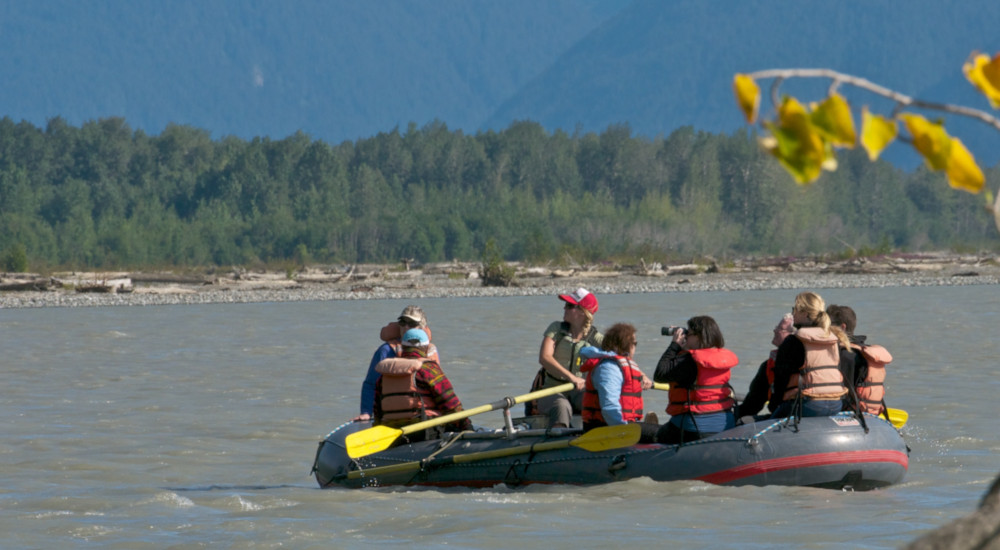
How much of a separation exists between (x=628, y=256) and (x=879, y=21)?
467 ft

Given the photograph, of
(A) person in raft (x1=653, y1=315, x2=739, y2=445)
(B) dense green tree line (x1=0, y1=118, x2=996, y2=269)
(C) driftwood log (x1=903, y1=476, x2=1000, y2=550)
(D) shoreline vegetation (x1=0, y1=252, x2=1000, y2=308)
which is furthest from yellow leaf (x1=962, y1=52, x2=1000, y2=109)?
(B) dense green tree line (x1=0, y1=118, x2=996, y2=269)

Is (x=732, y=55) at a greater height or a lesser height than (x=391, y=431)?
greater

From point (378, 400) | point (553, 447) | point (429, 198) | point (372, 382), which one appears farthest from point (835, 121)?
point (429, 198)

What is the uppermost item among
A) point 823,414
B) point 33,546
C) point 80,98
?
point 80,98

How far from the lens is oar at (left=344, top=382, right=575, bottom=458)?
8.36 metres

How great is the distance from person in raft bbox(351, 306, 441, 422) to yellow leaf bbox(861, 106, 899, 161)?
248 inches

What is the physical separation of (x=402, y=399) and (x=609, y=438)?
4.70 ft

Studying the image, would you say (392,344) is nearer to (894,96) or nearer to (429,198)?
(894,96)

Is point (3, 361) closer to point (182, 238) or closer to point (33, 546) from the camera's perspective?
point (33, 546)

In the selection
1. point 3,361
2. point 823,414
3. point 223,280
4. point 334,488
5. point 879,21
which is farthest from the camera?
point 879,21

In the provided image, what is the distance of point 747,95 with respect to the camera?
1950 mm

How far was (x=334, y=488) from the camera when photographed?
885cm

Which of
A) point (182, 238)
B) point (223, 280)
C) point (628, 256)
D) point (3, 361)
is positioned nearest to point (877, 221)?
point (628, 256)

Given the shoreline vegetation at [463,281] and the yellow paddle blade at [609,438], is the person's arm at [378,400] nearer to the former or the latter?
the yellow paddle blade at [609,438]
